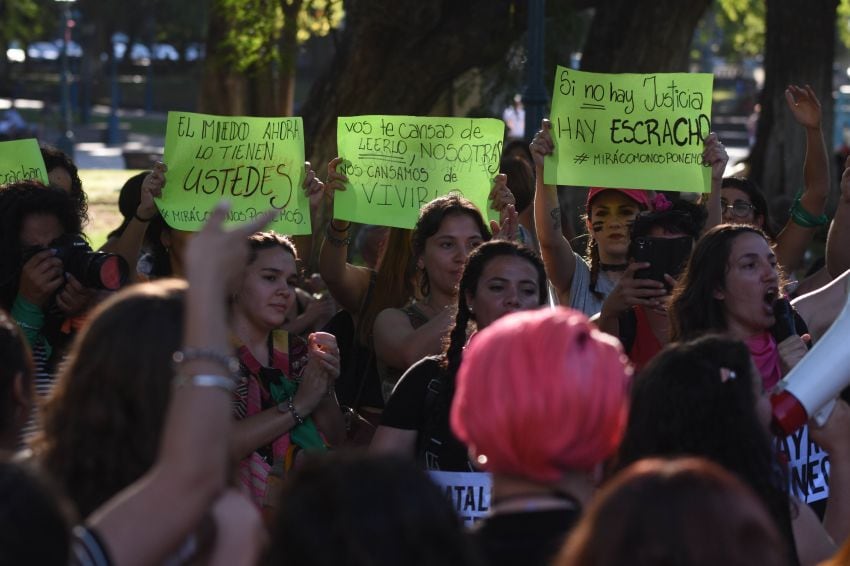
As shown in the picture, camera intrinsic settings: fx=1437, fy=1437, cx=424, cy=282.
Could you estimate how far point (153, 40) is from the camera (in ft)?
173

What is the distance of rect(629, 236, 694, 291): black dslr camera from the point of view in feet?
15.6

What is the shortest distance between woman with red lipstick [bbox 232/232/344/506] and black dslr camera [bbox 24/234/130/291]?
0.41m

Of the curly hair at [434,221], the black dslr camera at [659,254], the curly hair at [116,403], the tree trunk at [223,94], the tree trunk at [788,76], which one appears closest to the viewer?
the curly hair at [116,403]

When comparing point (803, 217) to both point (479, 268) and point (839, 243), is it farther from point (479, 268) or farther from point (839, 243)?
point (479, 268)

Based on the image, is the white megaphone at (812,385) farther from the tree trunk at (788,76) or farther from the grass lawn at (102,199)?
the grass lawn at (102,199)

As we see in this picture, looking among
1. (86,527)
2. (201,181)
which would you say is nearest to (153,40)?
(201,181)

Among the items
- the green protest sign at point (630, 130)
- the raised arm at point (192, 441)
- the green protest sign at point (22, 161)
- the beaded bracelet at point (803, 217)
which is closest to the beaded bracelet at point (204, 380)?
the raised arm at point (192, 441)

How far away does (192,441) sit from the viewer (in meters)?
2.48

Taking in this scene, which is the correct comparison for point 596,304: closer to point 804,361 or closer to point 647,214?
point 647,214

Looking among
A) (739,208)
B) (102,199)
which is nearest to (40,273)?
(739,208)

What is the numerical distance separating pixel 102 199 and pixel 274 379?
16.7m

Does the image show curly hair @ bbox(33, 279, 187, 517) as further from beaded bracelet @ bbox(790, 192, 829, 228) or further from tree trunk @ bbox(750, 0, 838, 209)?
tree trunk @ bbox(750, 0, 838, 209)

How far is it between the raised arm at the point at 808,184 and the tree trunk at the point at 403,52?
15.5ft

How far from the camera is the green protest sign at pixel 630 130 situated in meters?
5.62
